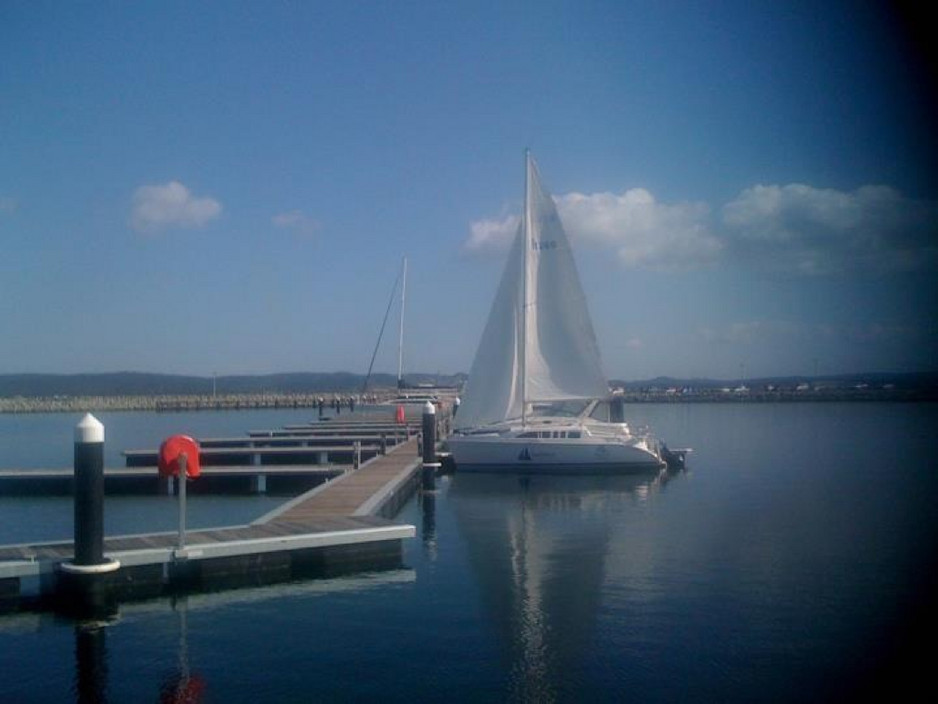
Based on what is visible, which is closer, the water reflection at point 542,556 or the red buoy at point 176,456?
the water reflection at point 542,556

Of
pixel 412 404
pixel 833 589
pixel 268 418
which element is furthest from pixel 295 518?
pixel 268 418

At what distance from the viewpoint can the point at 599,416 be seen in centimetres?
4166

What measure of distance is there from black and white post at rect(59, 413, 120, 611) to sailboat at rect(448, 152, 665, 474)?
16861 mm

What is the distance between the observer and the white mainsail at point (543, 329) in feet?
95.4

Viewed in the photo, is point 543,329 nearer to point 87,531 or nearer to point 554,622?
point 554,622

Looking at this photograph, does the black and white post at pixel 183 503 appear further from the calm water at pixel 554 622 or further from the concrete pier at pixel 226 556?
the calm water at pixel 554 622

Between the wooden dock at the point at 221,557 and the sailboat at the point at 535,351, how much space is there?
11.6m

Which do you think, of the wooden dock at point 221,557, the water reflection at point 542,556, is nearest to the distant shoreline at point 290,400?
the water reflection at point 542,556

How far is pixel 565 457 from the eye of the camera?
92.2 feet

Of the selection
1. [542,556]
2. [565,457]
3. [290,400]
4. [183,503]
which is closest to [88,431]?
[183,503]

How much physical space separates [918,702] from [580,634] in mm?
4169

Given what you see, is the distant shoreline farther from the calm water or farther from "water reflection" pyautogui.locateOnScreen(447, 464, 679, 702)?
the calm water

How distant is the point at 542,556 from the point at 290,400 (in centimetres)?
7615

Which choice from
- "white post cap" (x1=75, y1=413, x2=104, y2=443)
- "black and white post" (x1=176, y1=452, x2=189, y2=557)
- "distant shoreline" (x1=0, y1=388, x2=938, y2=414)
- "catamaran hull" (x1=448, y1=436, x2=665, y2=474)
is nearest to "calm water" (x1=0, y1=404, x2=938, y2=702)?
"black and white post" (x1=176, y1=452, x2=189, y2=557)
